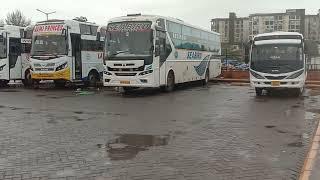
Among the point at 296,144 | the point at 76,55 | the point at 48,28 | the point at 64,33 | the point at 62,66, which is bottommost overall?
the point at 296,144

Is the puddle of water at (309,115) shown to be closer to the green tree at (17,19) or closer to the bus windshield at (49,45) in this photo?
the bus windshield at (49,45)

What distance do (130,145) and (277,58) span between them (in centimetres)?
1200

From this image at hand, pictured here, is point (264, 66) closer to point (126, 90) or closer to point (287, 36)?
point (287, 36)

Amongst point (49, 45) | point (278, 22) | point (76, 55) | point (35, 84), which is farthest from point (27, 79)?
point (278, 22)

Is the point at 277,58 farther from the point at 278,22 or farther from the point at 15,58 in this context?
the point at 278,22

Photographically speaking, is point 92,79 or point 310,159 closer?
point 310,159

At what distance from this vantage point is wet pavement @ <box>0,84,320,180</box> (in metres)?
7.55

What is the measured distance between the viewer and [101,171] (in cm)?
745

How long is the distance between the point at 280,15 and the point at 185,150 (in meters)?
72.9

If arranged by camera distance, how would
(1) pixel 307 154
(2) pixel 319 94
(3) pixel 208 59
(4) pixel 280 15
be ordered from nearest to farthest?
1. (1) pixel 307 154
2. (2) pixel 319 94
3. (3) pixel 208 59
4. (4) pixel 280 15

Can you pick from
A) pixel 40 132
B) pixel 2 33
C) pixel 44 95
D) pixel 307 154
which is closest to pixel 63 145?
pixel 40 132

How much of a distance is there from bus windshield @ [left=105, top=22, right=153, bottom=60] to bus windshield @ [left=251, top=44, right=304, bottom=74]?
434cm

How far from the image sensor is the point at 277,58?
2014 cm

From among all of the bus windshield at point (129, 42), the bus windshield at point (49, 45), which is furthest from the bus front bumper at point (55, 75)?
the bus windshield at point (129, 42)
